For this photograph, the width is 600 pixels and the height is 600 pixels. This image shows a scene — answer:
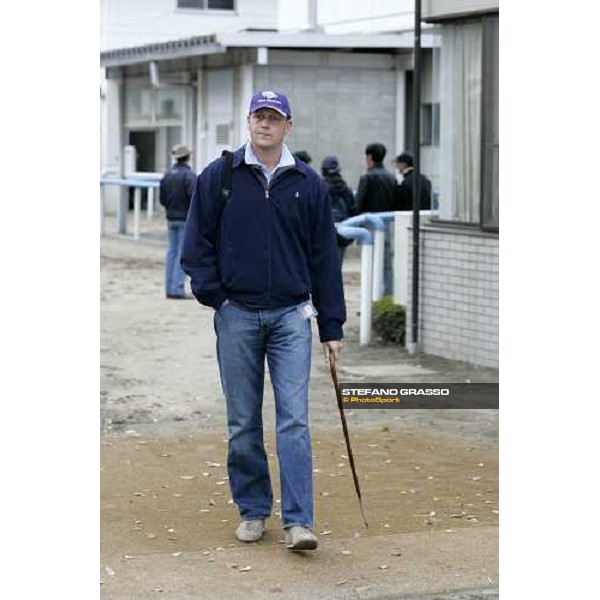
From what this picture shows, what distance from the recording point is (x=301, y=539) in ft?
22.4

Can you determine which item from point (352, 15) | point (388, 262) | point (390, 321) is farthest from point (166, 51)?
point (390, 321)

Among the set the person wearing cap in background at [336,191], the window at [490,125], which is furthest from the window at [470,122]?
the person wearing cap in background at [336,191]

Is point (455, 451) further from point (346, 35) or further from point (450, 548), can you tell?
point (346, 35)

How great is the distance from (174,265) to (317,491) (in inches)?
395

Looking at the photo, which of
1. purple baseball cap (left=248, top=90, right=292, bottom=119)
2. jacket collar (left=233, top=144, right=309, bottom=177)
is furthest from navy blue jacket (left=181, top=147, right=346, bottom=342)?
purple baseball cap (left=248, top=90, right=292, bottom=119)

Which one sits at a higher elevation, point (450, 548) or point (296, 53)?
point (296, 53)

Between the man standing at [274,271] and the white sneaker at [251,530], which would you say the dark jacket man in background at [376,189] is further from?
the white sneaker at [251,530]

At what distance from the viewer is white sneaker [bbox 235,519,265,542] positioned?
716cm

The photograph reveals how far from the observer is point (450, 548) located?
23.2ft

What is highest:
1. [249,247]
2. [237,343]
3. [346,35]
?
[346,35]

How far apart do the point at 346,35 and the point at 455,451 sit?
17.6 m

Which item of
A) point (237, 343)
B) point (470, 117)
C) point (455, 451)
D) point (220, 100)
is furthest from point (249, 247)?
point (220, 100)
